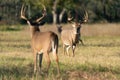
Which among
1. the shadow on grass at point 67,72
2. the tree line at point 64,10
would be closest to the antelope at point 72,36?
the shadow on grass at point 67,72

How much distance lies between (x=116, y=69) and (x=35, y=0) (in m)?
49.1

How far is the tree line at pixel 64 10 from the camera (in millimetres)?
65125

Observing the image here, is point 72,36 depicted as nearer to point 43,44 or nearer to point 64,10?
point 43,44

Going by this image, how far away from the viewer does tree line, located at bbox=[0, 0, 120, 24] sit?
65125 mm

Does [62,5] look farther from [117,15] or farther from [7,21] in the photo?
[117,15]

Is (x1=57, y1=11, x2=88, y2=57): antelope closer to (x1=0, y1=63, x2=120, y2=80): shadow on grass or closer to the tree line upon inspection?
(x1=0, y1=63, x2=120, y2=80): shadow on grass

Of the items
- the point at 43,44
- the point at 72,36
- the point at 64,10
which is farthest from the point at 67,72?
the point at 64,10

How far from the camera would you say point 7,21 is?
6856 centimetres

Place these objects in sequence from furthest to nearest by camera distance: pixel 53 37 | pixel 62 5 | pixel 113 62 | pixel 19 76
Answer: pixel 62 5
pixel 113 62
pixel 53 37
pixel 19 76

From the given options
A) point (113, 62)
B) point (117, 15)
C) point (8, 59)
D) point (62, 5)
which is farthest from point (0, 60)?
point (117, 15)

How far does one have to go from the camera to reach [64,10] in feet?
250

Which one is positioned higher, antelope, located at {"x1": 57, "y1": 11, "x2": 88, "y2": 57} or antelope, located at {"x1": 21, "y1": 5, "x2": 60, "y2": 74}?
antelope, located at {"x1": 21, "y1": 5, "x2": 60, "y2": 74}

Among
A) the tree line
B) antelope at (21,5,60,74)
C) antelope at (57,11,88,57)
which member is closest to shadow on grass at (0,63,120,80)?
antelope at (21,5,60,74)

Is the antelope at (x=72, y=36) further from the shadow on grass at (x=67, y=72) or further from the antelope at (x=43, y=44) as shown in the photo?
the antelope at (x=43, y=44)
